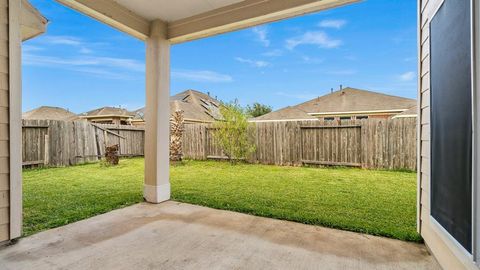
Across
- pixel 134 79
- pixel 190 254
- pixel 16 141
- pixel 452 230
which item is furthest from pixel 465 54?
pixel 134 79

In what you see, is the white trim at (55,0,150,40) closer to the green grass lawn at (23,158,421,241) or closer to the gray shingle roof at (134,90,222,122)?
the green grass lawn at (23,158,421,241)

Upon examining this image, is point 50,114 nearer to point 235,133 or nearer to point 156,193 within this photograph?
point 235,133

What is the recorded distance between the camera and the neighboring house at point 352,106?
35.3 ft

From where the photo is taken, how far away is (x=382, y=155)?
6836mm

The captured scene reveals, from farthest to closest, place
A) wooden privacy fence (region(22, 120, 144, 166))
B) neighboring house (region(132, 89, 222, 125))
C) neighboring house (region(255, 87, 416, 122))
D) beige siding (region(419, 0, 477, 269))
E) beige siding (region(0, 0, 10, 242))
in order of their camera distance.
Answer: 1. neighboring house (region(132, 89, 222, 125))
2. neighboring house (region(255, 87, 416, 122))
3. wooden privacy fence (region(22, 120, 144, 166))
4. beige siding (region(0, 0, 10, 242))
5. beige siding (region(419, 0, 477, 269))

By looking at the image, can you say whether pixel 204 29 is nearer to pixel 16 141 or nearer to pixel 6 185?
pixel 16 141

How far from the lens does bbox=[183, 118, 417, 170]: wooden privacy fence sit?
663 cm

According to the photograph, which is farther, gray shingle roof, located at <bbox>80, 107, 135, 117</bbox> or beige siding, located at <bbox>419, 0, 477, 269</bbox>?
gray shingle roof, located at <bbox>80, 107, 135, 117</bbox>

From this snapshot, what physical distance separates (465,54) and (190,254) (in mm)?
2342

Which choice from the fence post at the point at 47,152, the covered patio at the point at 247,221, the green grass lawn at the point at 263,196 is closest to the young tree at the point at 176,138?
the green grass lawn at the point at 263,196

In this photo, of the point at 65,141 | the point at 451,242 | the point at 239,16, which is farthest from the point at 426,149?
the point at 65,141

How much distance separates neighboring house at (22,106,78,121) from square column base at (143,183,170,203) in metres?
19.3

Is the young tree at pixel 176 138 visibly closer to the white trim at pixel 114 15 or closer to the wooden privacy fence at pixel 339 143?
the wooden privacy fence at pixel 339 143

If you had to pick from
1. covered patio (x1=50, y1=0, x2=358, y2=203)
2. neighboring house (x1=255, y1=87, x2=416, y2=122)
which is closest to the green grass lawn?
covered patio (x1=50, y1=0, x2=358, y2=203)
